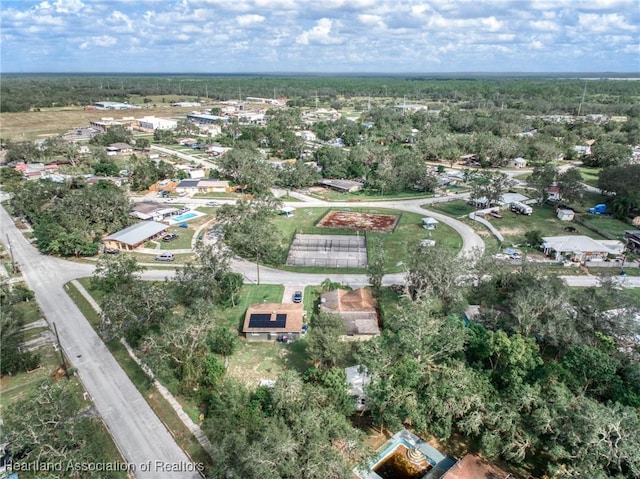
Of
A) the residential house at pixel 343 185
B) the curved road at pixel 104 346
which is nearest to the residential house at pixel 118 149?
the curved road at pixel 104 346

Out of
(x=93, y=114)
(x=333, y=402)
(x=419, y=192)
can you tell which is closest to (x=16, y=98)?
(x=93, y=114)

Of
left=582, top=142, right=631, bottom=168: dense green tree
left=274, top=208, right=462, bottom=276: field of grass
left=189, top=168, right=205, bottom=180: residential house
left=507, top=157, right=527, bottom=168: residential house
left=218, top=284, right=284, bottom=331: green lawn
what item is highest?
left=582, top=142, right=631, bottom=168: dense green tree

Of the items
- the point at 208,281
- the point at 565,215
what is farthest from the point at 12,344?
the point at 565,215

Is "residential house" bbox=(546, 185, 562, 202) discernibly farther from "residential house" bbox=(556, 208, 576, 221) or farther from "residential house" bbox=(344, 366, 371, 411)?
"residential house" bbox=(344, 366, 371, 411)

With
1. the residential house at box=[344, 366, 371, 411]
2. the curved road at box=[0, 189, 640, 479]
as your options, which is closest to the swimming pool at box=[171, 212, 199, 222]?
the curved road at box=[0, 189, 640, 479]

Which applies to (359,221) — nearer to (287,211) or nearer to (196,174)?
(287,211)

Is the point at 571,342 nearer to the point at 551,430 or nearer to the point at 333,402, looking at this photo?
the point at 551,430

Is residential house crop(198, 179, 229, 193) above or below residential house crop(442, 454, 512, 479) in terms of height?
above
